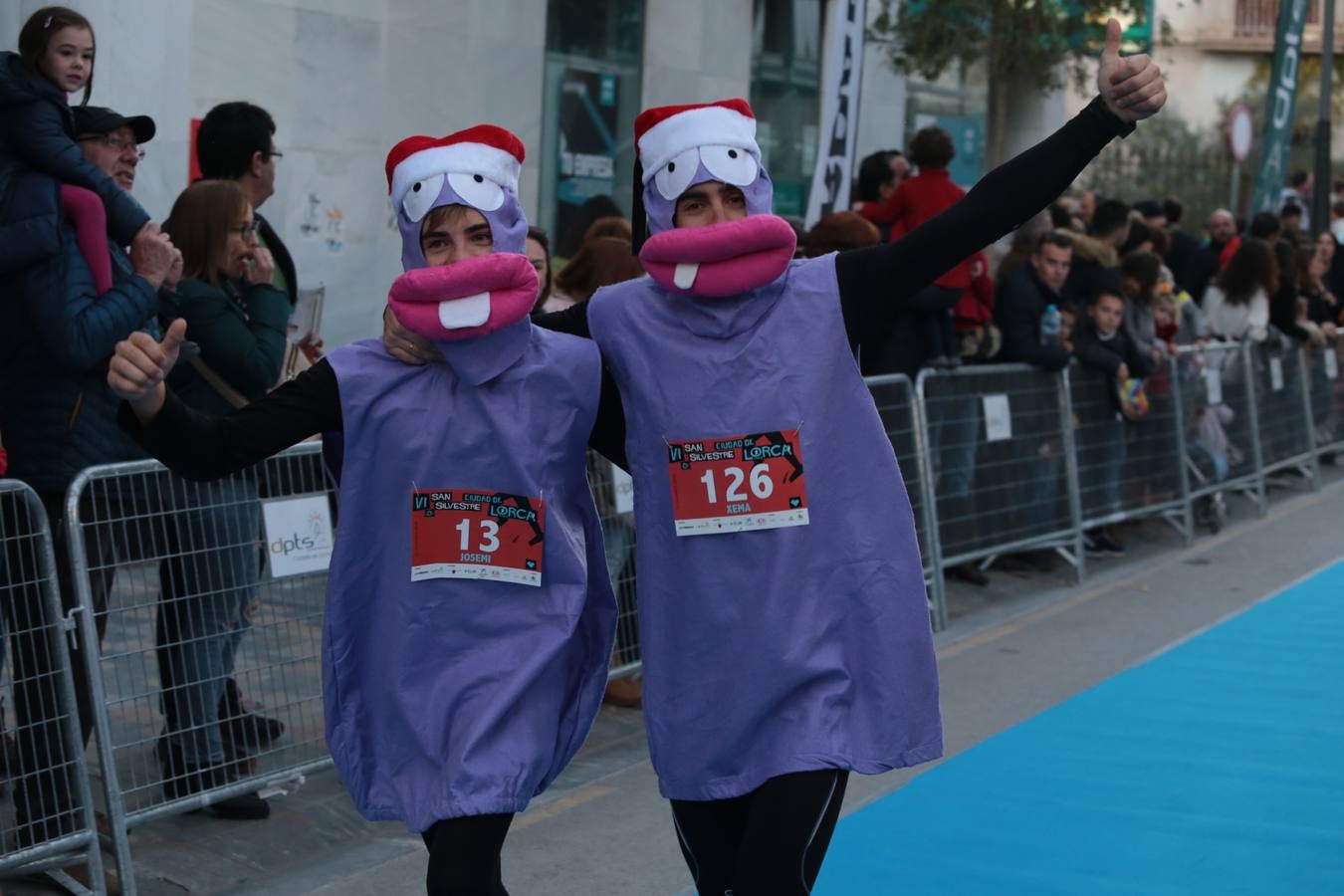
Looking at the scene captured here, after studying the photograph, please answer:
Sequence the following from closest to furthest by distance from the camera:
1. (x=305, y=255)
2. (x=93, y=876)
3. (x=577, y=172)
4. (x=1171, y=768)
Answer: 1. (x=93, y=876)
2. (x=1171, y=768)
3. (x=305, y=255)
4. (x=577, y=172)

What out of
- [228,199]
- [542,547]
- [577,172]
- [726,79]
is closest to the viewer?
[542,547]

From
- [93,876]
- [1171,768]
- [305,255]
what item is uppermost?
[305,255]

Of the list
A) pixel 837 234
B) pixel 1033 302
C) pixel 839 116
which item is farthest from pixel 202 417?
pixel 1033 302

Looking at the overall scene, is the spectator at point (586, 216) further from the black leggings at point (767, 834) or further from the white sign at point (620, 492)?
the black leggings at point (767, 834)

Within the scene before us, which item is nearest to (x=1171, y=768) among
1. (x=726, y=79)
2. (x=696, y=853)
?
(x=696, y=853)

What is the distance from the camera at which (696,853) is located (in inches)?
146

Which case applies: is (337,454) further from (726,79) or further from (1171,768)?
(726,79)

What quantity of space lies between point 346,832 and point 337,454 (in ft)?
7.68

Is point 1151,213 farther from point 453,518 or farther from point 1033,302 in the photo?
point 453,518

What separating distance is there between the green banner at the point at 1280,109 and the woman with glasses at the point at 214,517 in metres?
12.8

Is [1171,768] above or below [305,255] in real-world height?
below

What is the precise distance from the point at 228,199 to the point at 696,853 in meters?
2.85

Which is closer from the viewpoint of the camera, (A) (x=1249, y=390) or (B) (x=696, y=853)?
(B) (x=696, y=853)

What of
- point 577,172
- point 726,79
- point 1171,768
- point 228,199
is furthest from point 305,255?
point 1171,768
